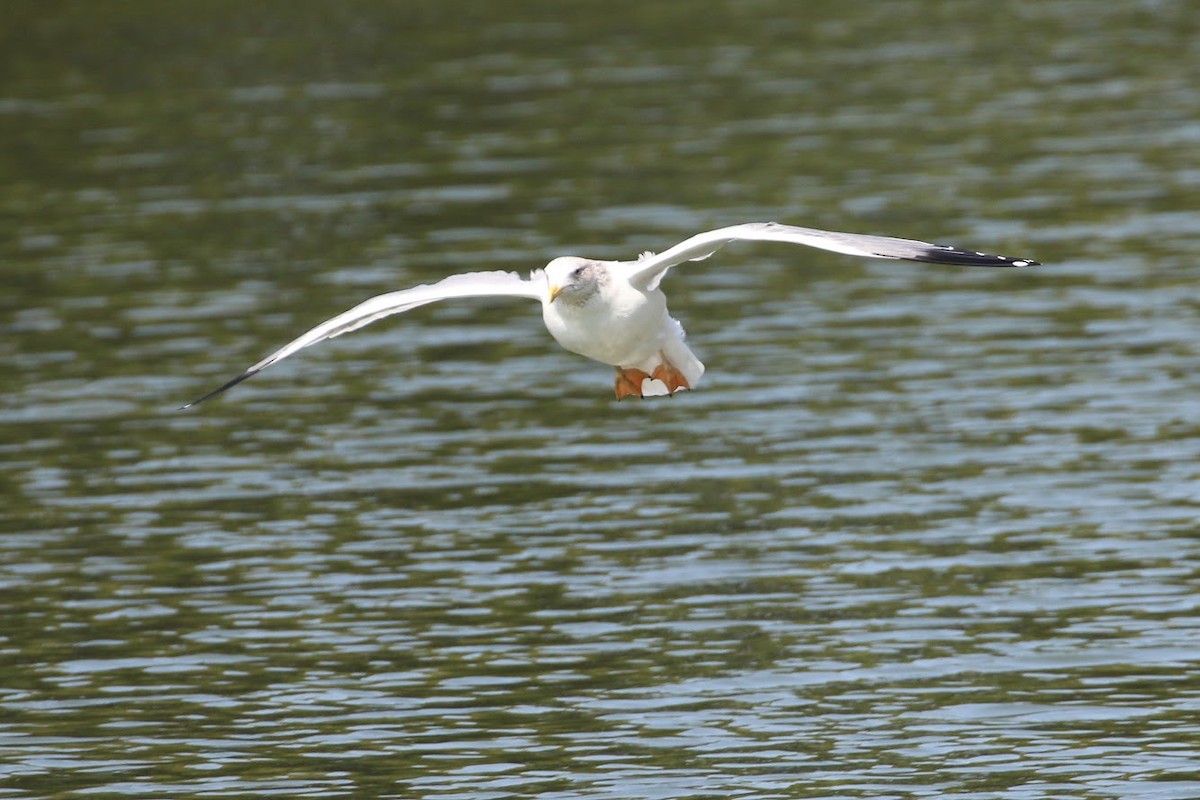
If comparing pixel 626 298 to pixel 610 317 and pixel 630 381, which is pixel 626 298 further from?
pixel 630 381

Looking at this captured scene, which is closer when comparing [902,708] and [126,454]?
[902,708]

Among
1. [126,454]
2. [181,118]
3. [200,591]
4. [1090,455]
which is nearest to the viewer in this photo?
[200,591]

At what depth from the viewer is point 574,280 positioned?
13672mm

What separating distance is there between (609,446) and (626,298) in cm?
809

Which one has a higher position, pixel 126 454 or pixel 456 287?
pixel 456 287

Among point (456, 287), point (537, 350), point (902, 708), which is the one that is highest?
point (456, 287)

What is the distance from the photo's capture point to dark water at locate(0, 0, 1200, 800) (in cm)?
1538

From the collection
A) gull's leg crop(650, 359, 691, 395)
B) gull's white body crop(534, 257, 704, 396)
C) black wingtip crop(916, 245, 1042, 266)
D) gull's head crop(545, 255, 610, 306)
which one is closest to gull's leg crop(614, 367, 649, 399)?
gull's leg crop(650, 359, 691, 395)

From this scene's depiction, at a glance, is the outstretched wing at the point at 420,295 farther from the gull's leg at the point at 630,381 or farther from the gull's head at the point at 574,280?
the gull's leg at the point at 630,381

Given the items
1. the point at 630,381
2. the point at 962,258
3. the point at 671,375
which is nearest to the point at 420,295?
the point at 630,381

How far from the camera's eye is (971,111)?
35875 millimetres

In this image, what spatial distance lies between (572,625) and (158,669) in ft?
10.1

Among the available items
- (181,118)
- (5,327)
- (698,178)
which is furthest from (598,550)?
(181,118)

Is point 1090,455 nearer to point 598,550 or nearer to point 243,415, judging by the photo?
point 598,550
